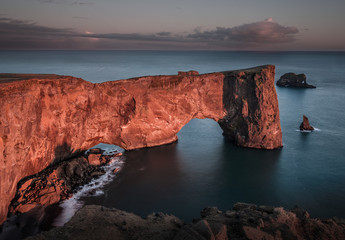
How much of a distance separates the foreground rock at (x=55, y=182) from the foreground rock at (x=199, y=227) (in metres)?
12.2

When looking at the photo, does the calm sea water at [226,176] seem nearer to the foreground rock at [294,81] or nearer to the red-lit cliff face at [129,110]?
the red-lit cliff face at [129,110]

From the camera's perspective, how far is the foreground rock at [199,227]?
17.2m

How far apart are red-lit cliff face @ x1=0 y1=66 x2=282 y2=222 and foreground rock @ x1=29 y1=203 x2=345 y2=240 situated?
48.2 ft

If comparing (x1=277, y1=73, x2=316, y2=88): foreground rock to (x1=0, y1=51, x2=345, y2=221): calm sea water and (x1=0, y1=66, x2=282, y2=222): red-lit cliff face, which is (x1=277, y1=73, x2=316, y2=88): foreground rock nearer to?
(x1=0, y1=51, x2=345, y2=221): calm sea water

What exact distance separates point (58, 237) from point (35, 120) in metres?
19.6

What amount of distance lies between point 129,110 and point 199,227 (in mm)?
29632

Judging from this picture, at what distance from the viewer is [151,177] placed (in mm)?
37469

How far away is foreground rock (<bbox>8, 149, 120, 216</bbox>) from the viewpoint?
28942mm

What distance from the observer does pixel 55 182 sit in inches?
1275

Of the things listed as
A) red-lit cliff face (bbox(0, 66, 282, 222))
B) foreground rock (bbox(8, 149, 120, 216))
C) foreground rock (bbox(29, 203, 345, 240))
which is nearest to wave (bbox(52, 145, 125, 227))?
foreground rock (bbox(8, 149, 120, 216))

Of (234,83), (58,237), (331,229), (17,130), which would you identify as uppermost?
(234,83)

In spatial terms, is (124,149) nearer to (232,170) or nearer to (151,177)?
(151,177)

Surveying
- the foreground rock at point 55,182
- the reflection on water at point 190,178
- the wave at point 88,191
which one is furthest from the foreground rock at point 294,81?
the foreground rock at point 55,182

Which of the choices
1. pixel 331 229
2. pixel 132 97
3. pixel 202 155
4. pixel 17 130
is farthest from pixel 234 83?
pixel 17 130
